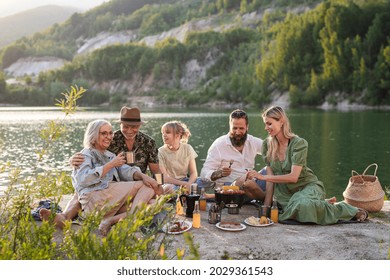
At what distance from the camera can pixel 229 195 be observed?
20.1 feet

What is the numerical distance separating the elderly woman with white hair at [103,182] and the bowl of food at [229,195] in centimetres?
103

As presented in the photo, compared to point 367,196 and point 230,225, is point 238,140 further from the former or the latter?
point 367,196

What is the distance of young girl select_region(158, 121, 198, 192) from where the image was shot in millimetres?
7000

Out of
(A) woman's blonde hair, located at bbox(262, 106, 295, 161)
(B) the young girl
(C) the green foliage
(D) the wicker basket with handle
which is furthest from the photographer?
(C) the green foliage

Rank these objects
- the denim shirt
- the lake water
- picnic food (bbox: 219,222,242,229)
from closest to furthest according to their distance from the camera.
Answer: the denim shirt → picnic food (bbox: 219,222,242,229) → the lake water

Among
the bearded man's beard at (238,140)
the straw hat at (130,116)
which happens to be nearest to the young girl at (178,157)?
the bearded man's beard at (238,140)

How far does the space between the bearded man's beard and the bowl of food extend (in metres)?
1.10

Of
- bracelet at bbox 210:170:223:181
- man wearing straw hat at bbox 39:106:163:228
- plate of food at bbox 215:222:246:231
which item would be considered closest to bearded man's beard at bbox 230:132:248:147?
bracelet at bbox 210:170:223:181

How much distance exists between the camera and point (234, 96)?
8550 cm

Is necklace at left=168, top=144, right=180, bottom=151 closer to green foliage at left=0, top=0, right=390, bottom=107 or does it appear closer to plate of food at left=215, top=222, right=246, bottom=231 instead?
plate of food at left=215, top=222, right=246, bottom=231

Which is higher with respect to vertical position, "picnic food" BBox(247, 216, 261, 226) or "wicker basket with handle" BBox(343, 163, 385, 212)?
"wicker basket with handle" BBox(343, 163, 385, 212)

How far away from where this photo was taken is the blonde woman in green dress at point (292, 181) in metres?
5.80

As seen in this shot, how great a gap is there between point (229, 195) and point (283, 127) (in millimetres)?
1240

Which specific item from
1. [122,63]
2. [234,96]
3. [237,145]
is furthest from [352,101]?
[122,63]
